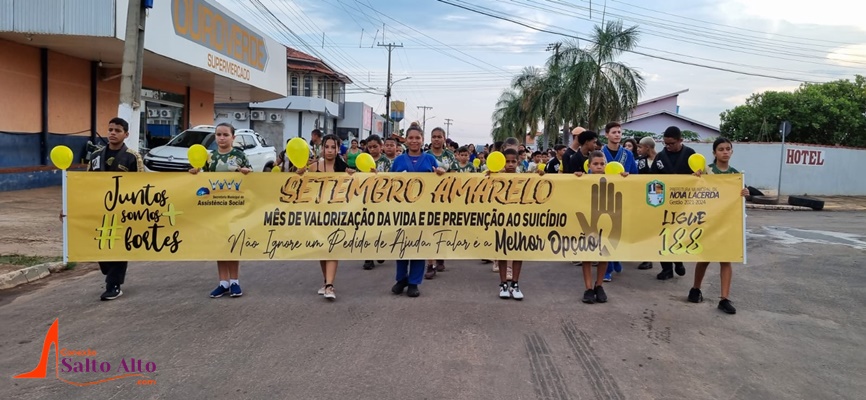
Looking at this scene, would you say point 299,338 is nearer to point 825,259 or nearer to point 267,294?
point 267,294

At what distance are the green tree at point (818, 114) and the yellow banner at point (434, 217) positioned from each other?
111 feet

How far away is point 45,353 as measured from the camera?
4.08m

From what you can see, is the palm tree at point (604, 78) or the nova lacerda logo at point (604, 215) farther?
the palm tree at point (604, 78)

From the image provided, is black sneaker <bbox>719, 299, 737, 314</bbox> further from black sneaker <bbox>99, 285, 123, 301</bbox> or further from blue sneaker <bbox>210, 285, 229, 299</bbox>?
black sneaker <bbox>99, 285, 123, 301</bbox>

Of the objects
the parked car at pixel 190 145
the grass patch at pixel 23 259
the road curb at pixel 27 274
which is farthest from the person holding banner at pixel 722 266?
the parked car at pixel 190 145

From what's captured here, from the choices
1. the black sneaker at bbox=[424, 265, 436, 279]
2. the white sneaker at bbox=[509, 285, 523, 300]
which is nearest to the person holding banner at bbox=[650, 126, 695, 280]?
the white sneaker at bbox=[509, 285, 523, 300]

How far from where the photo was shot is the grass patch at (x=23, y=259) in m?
6.71

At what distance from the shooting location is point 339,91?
5284 cm

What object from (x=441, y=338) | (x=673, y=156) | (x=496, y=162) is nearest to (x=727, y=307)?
(x=673, y=156)

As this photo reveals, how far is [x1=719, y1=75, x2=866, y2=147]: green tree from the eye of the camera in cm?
3406

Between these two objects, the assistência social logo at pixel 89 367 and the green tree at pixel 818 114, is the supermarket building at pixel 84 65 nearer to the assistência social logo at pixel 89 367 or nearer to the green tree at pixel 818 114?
the assistência social logo at pixel 89 367

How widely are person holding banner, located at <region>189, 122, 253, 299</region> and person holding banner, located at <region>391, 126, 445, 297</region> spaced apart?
1571mm

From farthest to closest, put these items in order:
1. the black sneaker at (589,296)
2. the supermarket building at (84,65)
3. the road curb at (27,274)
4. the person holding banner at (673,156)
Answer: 1. the supermarket building at (84,65)
2. the person holding banner at (673,156)
3. the road curb at (27,274)
4. the black sneaker at (589,296)

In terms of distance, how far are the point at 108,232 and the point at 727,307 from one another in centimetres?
612
